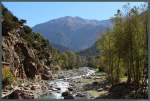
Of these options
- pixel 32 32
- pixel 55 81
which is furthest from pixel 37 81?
pixel 32 32

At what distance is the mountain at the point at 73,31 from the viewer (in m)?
5.10

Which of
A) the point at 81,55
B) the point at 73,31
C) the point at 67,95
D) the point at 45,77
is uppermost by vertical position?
the point at 73,31

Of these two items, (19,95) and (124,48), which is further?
(124,48)

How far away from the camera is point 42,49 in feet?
18.9

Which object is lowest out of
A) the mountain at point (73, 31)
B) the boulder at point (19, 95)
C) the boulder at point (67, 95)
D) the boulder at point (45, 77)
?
the boulder at point (67, 95)

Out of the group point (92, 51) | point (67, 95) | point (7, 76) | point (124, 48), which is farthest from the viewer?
point (124, 48)

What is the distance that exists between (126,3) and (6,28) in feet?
5.16

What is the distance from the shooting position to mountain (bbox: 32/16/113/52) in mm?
5102

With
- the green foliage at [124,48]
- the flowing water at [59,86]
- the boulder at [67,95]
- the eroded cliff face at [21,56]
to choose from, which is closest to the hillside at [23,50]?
the eroded cliff face at [21,56]

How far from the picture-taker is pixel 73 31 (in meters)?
5.43

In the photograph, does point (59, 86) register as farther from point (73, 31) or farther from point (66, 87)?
point (73, 31)

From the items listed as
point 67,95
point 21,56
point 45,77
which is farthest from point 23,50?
point 67,95

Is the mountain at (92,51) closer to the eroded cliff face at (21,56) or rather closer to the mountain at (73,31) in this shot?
the mountain at (73,31)

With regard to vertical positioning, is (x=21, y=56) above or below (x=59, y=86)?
above
